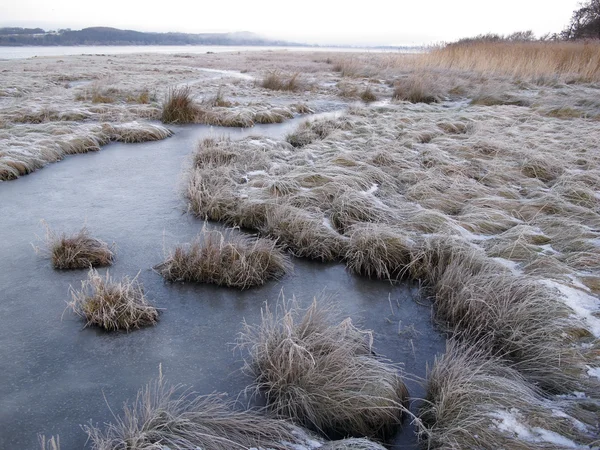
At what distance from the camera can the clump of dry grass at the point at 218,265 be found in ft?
13.8

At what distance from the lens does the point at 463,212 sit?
570cm

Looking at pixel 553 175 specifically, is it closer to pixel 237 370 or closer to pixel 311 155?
pixel 311 155

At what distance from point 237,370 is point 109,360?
38.0 inches

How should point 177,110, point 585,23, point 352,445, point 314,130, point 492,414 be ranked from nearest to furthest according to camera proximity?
point 352,445 < point 492,414 < point 314,130 < point 177,110 < point 585,23

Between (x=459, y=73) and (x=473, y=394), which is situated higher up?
(x=459, y=73)

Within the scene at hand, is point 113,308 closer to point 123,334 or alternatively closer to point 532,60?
point 123,334

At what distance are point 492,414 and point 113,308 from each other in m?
2.91

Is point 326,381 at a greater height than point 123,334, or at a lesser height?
greater

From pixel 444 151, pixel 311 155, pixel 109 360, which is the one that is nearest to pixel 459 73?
pixel 444 151

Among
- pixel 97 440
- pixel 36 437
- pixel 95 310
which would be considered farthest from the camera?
pixel 95 310

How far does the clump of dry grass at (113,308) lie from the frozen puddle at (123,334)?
0.09 m

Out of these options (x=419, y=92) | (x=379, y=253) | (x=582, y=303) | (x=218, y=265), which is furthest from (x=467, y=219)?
(x=419, y=92)

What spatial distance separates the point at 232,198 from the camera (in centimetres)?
582

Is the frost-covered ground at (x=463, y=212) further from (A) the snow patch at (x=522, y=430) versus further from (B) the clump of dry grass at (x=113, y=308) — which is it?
(B) the clump of dry grass at (x=113, y=308)
